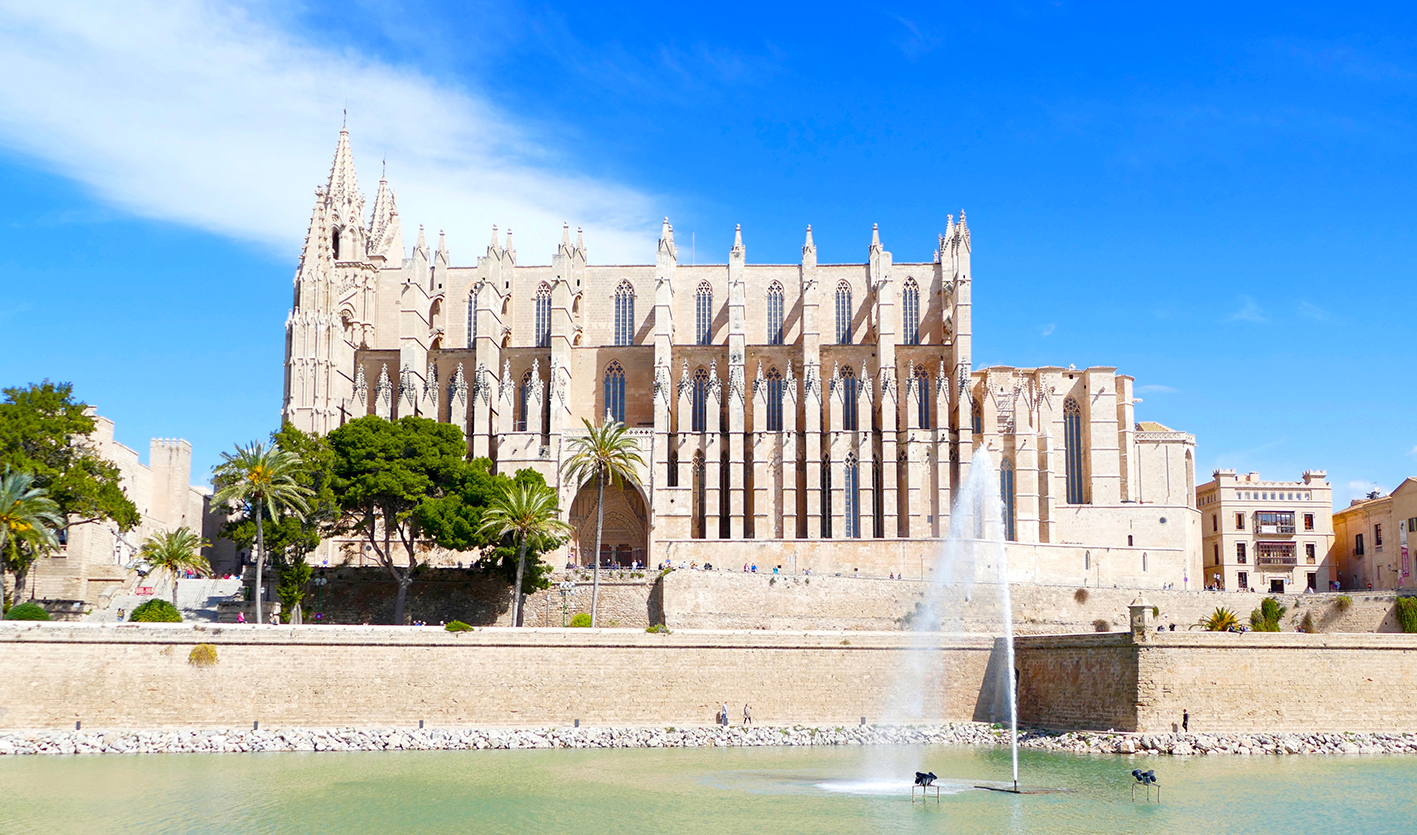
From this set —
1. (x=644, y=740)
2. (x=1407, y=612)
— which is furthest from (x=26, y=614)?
(x=1407, y=612)

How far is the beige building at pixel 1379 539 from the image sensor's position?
5909cm

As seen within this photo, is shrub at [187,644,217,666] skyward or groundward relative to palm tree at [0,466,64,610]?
groundward

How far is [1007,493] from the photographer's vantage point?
2309 inches

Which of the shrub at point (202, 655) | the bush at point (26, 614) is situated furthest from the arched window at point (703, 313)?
the bush at point (26, 614)

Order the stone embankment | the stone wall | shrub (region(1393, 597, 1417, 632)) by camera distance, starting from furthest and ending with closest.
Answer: shrub (region(1393, 597, 1417, 632))
the stone wall
the stone embankment

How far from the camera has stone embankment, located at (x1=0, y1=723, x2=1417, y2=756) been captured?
32.7 m

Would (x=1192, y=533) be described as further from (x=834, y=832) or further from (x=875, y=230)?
(x=834, y=832)

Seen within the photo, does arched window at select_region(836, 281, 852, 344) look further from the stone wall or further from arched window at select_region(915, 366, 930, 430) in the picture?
the stone wall

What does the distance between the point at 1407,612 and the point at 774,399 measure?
1098 inches

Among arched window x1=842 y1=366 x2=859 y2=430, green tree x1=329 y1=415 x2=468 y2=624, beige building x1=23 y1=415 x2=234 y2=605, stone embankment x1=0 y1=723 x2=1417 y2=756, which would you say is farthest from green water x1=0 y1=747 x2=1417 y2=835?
arched window x1=842 y1=366 x2=859 y2=430

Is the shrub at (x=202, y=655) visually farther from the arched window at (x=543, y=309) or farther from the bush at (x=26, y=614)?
the arched window at (x=543, y=309)

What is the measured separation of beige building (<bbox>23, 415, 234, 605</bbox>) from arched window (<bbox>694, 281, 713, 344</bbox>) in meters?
24.5

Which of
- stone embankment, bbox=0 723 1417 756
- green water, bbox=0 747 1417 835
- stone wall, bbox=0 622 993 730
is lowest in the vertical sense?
green water, bbox=0 747 1417 835

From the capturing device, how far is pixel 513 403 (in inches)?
2413
